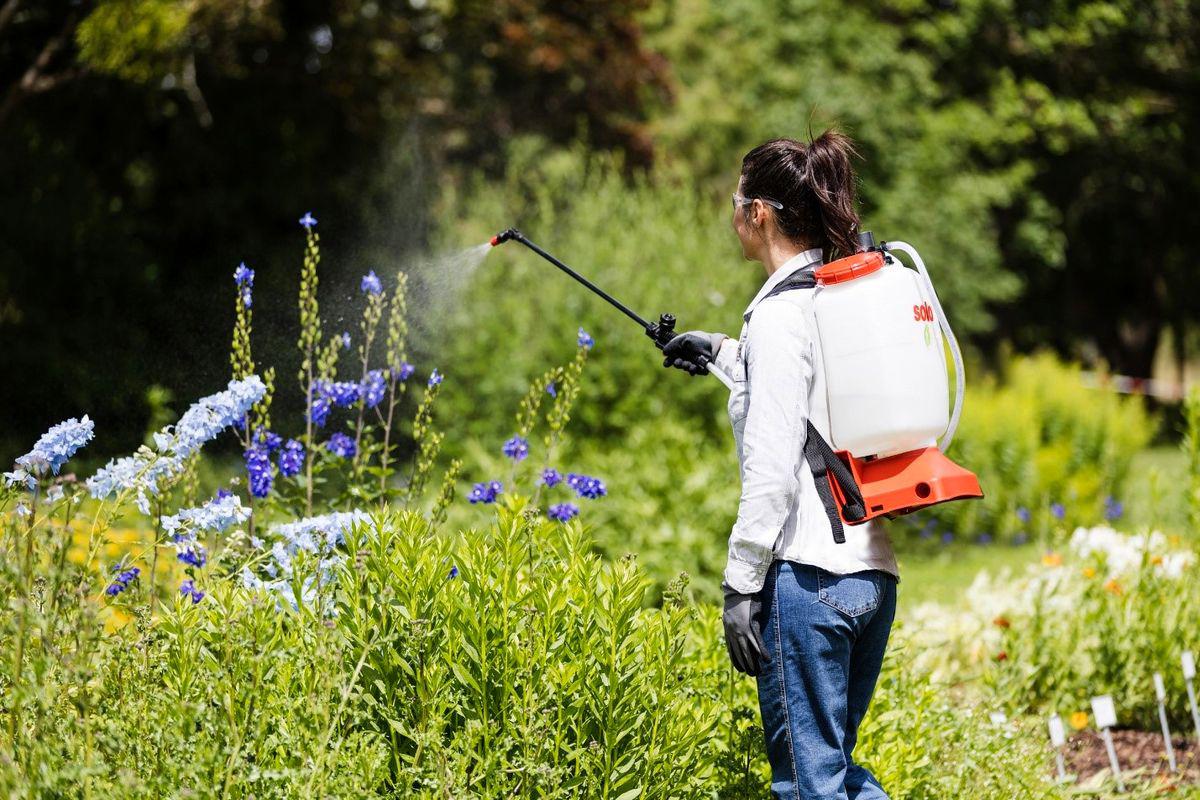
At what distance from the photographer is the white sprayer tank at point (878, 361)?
236 cm

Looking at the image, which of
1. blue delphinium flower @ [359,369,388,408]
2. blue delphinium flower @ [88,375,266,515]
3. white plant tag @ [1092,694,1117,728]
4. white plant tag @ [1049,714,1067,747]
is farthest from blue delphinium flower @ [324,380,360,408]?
white plant tag @ [1092,694,1117,728]

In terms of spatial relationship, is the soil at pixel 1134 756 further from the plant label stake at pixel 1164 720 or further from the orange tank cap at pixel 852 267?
the orange tank cap at pixel 852 267

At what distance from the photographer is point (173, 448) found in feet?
9.18

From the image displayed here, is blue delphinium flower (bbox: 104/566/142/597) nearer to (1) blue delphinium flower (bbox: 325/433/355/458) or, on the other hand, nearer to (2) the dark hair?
(1) blue delphinium flower (bbox: 325/433/355/458)

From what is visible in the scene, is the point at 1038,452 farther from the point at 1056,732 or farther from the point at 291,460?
the point at 291,460

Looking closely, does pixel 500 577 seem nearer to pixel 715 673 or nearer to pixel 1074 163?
pixel 715 673

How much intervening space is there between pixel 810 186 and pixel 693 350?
1.68 feet

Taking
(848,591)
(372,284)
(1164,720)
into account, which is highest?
(372,284)

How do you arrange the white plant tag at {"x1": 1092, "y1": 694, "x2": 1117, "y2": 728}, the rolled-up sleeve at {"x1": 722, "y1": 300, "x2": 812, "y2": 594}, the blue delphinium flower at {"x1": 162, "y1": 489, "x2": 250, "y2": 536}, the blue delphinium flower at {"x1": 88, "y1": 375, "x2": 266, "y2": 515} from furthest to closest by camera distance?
the white plant tag at {"x1": 1092, "y1": 694, "x2": 1117, "y2": 728} < the blue delphinium flower at {"x1": 162, "y1": 489, "x2": 250, "y2": 536} < the blue delphinium flower at {"x1": 88, "y1": 375, "x2": 266, "y2": 515} < the rolled-up sleeve at {"x1": 722, "y1": 300, "x2": 812, "y2": 594}

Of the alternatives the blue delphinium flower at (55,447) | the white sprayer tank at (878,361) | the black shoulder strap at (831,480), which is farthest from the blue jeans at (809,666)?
the blue delphinium flower at (55,447)

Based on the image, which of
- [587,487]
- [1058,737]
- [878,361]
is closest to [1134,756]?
[1058,737]

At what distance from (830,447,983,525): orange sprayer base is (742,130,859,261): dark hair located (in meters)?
0.49

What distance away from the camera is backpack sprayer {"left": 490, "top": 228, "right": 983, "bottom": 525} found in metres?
2.37

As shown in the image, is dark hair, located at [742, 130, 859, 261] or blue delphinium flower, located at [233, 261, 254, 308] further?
blue delphinium flower, located at [233, 261, 254, 308]
